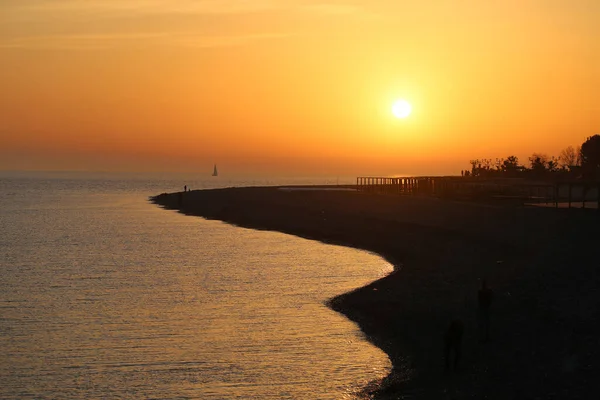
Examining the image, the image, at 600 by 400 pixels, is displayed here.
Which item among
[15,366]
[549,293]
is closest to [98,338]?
[15,366]

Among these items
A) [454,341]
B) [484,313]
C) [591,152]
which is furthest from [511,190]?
[454,341]

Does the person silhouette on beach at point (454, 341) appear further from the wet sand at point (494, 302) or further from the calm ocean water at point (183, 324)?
the calm ocean water at point (183, 324)

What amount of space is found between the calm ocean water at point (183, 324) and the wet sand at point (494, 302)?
134cm

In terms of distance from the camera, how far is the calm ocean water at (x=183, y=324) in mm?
19000

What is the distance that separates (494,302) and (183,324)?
10.9 m

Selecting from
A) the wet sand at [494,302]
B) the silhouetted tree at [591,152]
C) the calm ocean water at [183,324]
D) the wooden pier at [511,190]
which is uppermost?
the silhouetted tree at [591,152]

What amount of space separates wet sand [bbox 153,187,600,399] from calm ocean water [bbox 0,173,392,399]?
134 cm

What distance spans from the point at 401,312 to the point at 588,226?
21.7 meters

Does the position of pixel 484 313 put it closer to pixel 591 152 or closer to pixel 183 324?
pixel 183 324

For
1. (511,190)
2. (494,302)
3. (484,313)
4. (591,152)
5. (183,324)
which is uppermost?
(591,152)

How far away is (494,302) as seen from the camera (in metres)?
24.9

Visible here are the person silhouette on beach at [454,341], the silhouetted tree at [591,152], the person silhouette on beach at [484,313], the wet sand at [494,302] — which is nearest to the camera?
the wet sand at [494,302]

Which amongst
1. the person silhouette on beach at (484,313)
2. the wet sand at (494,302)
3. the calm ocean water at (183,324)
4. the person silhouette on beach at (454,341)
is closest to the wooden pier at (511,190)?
the wet sand at (494,302)

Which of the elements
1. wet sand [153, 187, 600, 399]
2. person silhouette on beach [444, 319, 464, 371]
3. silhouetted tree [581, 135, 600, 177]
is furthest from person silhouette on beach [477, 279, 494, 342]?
silhouetted tree [581, 135, 600, 177]
